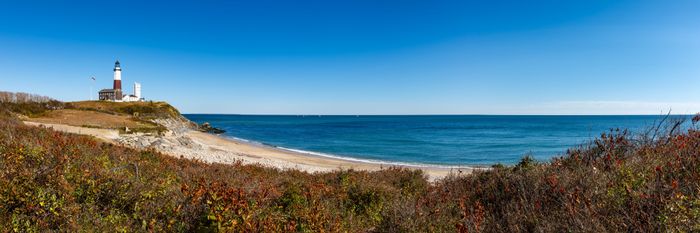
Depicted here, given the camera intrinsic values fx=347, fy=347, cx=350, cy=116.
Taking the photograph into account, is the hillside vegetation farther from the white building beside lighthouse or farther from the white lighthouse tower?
the white lighthouse tower

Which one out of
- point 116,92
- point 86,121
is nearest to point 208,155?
point 86,121

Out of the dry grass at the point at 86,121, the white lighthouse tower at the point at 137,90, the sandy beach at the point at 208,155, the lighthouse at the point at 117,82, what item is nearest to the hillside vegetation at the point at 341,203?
the sandy beach at the point at 208,155

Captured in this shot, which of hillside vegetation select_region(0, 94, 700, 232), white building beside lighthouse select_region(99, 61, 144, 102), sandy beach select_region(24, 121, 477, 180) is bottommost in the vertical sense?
sandy beach select_region(24, 121, 477, 180)

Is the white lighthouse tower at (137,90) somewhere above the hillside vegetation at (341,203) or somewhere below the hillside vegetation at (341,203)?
above

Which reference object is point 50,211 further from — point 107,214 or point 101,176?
point 101,176

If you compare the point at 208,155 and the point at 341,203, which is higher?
the point at 341,203

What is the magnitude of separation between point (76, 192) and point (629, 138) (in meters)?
12.3

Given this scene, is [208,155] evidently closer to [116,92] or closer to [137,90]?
[116,92]

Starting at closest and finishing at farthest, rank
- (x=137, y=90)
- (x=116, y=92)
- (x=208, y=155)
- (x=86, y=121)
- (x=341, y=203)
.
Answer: (x=341, y=203)
(x=208, y=155)
(x=86, y=121)
(x=116, y=92)
(x=137, y=90)

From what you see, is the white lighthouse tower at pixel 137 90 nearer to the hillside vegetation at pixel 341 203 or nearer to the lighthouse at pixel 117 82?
the lighthouse at pixel 117 82

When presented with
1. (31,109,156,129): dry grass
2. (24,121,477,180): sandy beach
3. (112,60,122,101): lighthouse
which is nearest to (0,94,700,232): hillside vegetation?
(24,121,477,180): sandy beach

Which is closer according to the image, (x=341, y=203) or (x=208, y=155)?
(x=341, y=203)

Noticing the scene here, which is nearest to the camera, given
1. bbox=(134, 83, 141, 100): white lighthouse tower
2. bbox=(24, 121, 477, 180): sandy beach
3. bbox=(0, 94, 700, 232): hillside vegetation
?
bbox=(0, 94, 700, 232): hillside vegetation

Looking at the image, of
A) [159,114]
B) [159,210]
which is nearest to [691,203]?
[159,210]
